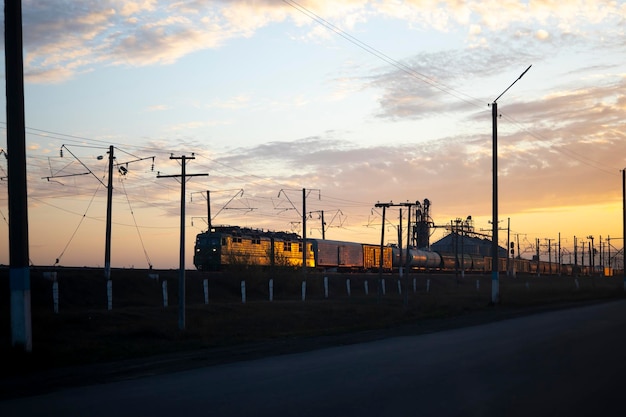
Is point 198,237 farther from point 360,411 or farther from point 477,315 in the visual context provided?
point 360,411

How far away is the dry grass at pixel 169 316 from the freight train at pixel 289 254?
130 inches

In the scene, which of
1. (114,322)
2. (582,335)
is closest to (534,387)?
(582,335)

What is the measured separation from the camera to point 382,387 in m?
12.5

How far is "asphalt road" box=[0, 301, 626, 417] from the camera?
34.9 ft

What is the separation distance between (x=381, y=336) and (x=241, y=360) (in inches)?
317

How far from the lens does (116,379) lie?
1430 centimetres

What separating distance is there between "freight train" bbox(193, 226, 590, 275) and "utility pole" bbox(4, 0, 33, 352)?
27.8 meters

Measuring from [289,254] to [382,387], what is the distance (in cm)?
5528

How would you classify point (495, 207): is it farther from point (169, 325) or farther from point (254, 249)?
point (254, 249)

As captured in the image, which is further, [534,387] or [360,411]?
[534,387]

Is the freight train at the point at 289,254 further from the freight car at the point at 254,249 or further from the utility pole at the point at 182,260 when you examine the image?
the utility pole at the point at 182,260

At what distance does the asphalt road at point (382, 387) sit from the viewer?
10.6m

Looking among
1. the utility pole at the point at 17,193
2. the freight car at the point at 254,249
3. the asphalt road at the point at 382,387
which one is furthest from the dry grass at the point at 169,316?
the asphalt road at the point at 382,387

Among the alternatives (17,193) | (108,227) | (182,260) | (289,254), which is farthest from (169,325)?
(289,254)
